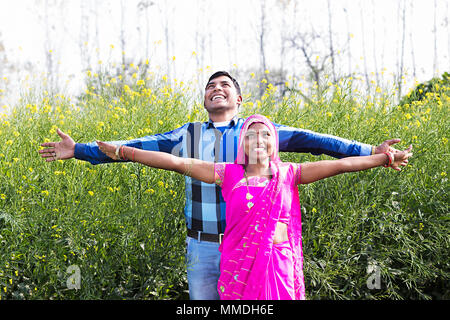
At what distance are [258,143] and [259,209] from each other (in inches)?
10.5

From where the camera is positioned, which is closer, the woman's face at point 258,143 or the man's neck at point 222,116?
the woman's face at point 258,143

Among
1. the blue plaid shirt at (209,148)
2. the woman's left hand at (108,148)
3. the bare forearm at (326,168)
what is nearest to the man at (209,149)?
the blue plaid shirt at (209,148)

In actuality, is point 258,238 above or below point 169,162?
below

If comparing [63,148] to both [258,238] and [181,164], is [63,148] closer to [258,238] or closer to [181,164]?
[181,164]

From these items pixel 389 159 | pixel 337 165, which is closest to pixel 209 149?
pixel 337 165

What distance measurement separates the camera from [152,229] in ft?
8.11

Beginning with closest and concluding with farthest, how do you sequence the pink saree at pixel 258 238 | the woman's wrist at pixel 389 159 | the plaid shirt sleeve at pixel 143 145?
the pink saree at pixel 258 238, the woman's wrist at pixel 389 159, the plaid shirt sleeve at pixel 143 145

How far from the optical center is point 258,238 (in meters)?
1.72

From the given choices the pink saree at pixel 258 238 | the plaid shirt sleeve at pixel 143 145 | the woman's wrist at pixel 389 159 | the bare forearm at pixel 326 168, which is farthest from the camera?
the plaid shirt sleeve at pixel 143 145

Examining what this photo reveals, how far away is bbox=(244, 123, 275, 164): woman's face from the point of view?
1773mm

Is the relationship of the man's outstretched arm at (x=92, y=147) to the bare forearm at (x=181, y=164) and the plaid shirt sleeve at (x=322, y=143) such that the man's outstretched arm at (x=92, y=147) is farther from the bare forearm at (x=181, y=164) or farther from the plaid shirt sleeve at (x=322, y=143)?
the plaid shirt sleeve at (x=322, y=143)

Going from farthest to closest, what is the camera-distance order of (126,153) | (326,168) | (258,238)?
(126,153)
(326,168)
(258,238)

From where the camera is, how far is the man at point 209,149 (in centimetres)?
202

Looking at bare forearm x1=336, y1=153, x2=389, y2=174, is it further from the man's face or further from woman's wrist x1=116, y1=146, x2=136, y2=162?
woman's wrist x1=116, y1=146, x2=136, y2=162
